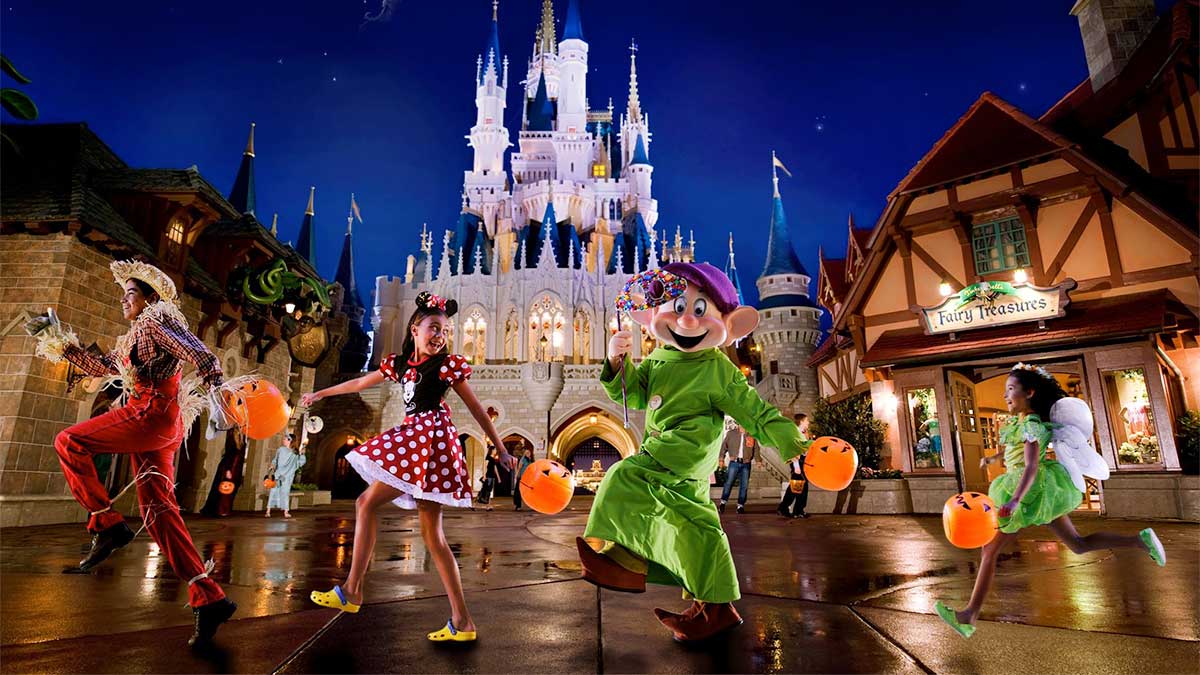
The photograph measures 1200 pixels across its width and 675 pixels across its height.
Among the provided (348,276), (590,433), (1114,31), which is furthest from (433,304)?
(348,276)

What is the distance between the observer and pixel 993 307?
10.1 metres

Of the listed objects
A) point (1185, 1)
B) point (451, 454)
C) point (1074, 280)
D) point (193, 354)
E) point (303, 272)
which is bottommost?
point (451, 454)

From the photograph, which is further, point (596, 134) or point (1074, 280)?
point (596, 134)

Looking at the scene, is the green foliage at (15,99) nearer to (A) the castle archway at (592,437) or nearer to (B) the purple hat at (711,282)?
(B) the purple hat at (711,282)

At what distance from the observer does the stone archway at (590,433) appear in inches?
1157

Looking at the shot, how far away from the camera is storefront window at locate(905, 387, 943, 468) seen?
1044 centimetres

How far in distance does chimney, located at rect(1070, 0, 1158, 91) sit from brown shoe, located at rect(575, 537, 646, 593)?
15.2 metres

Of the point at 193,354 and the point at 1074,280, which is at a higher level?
the point at 1074,280

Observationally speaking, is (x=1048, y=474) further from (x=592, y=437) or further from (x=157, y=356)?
(x=592, y=437)

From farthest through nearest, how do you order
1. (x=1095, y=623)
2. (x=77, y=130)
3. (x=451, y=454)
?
(x=77, y=130), (x=1095, y=623), (x=451, y=454)

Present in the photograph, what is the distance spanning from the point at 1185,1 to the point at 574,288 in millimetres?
23367

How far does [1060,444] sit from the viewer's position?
2.64m

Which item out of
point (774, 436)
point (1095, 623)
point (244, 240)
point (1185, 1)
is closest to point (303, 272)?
point (244, 240)

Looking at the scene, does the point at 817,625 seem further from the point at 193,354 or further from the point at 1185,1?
the point at 1185,1
